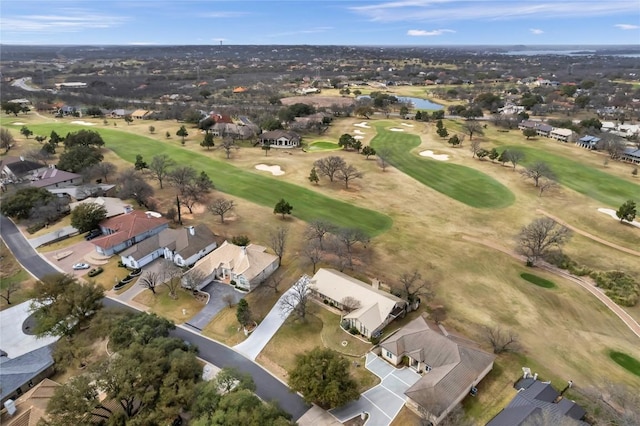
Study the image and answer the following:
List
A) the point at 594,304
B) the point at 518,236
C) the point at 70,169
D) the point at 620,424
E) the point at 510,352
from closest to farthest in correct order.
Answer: the point at 620,424
the point at 510,352
the point at 594,304
the point at 518,236
the point at 70,169

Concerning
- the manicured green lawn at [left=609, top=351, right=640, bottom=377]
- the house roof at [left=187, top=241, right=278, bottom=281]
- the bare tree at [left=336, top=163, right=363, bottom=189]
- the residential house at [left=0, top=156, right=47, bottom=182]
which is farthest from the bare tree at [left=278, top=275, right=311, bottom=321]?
the residential house at [left=0, top=156, right=47, bottom=182]

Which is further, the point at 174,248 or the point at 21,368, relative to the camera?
the point at 174,248

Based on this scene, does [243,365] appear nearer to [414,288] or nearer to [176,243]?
[414,288]

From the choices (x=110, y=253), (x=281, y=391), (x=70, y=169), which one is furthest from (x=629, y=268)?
(x=70, y=169)

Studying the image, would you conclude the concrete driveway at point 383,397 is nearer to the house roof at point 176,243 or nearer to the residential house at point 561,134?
the house roof at point 176,243

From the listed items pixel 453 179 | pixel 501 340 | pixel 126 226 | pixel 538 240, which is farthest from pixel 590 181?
pixel 126 226

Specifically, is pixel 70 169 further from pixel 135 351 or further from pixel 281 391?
pixel 281 391
